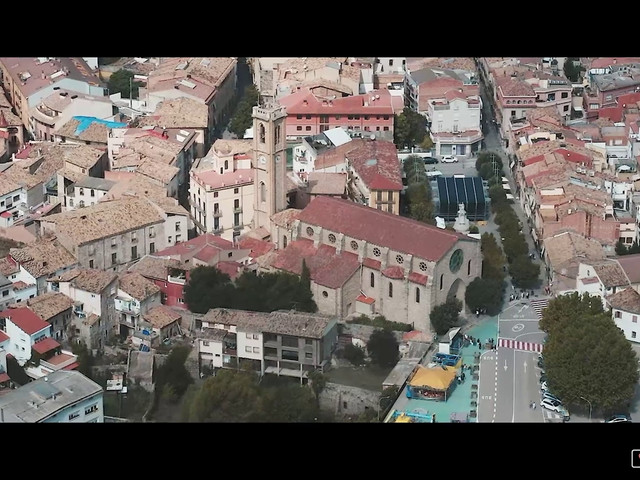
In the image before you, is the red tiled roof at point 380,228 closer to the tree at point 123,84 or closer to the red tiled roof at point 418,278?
the red tiled roof at point 418,278

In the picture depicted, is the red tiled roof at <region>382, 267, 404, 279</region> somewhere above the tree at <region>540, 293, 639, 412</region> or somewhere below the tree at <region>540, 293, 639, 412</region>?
above

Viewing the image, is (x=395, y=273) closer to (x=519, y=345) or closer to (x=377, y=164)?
(x=519, y=345)

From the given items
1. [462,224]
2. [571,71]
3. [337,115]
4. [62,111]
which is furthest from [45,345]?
[571,71]

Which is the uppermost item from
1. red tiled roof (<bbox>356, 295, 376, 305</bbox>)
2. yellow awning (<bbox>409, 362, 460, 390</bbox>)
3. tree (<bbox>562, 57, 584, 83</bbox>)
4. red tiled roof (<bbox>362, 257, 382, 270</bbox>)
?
tree (<bbox>562, 57, 584, 83</bbox>)

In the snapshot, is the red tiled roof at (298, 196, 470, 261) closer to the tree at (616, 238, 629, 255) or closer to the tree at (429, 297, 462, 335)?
the tree at (429, 297, 462, 335)

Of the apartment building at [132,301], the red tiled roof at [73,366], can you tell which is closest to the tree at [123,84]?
the apartment building at [132,301]

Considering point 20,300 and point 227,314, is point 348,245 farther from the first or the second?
point 20,300

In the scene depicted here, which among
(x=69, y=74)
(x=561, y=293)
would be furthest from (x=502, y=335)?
(x=69, y=74)

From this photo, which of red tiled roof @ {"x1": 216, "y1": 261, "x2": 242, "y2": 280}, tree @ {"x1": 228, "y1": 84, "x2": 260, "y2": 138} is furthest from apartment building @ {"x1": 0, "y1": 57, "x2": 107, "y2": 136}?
red tiled roof @ {"x1": 216, "y1": 261, "x2": 242, "y2": 280}
